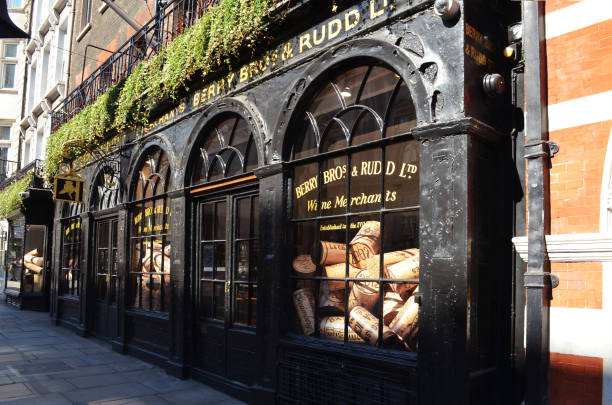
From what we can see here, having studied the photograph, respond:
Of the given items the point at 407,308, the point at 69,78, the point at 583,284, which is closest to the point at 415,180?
the point at 407,308

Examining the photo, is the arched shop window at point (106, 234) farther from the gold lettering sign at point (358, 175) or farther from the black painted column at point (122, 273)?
the gold lettering sign at point (358, 175)

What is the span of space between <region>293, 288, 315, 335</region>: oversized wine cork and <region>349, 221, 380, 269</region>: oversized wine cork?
0.79m

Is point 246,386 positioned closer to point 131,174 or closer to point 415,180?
point 415,180

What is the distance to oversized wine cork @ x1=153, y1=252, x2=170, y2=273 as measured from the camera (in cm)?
841

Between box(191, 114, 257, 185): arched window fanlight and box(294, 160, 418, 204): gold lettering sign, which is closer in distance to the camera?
box(294, 160, 418, 204): gold lettering sign

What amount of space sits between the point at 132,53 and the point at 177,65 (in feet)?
15.6

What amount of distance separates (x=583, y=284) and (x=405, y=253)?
1387 millimetres

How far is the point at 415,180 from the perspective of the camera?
4488mm

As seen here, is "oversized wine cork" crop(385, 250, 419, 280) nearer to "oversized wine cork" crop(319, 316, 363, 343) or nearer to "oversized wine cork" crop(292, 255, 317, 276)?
"oversized wine cork" crop(319, 316, 363, 343)

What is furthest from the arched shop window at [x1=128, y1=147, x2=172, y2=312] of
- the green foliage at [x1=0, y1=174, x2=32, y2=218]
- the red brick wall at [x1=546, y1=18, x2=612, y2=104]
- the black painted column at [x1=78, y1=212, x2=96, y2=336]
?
the green foliage at [x1=0, y1=174, x2=32, y2=218]

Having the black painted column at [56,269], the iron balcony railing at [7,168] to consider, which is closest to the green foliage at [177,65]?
the black painted column at [56,269]

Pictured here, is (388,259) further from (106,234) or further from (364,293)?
(106,234)

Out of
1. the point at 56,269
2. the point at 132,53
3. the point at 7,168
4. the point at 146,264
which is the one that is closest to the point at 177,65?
the point at 146,264

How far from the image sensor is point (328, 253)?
529 cm
